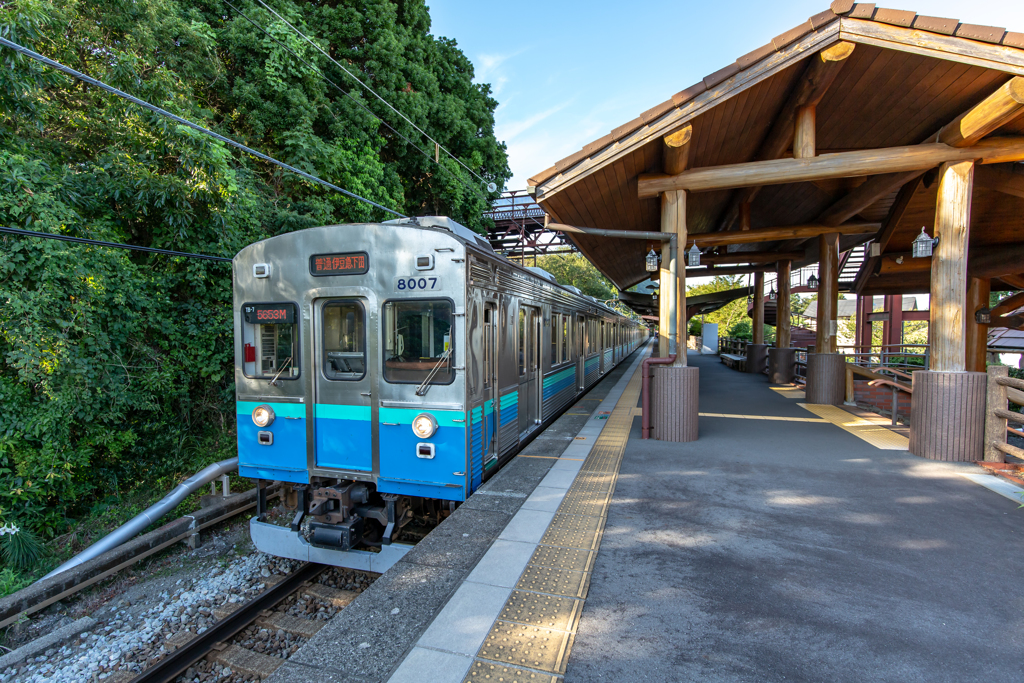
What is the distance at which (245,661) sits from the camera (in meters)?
3.82

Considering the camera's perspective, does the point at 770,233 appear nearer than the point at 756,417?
No

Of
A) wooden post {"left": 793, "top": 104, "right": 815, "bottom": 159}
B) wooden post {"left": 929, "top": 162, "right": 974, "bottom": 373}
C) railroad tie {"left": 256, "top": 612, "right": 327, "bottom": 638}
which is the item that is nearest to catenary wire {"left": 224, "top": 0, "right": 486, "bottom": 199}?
wooden post {"left": 793, "top": 104, "right": 815, "bottom": 159}

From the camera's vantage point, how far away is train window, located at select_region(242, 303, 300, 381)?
15.4 feet

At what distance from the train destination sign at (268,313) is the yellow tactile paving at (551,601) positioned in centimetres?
312

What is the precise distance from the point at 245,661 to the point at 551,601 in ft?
8.83

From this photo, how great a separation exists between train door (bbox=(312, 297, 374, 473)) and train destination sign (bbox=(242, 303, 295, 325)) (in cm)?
28

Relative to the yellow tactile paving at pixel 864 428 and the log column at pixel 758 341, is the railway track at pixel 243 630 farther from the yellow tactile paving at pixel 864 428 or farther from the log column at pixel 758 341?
the log column at pixel 758 341

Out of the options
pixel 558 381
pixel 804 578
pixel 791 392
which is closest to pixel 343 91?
pixel 558 381

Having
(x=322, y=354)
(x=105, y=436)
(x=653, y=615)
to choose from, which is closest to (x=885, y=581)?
(x=653, y=615)

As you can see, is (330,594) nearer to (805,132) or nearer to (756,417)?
(756,417)

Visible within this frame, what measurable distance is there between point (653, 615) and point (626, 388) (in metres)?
10.7

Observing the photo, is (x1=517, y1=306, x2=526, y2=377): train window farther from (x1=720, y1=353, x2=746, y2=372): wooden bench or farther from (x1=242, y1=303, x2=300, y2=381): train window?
(x1=720, y1=353, x2=746, y2=372): wooden bench

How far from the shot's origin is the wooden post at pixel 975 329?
10016 millimetres

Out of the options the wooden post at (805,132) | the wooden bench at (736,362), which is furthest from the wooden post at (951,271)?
the wooden bench at (736,362)
